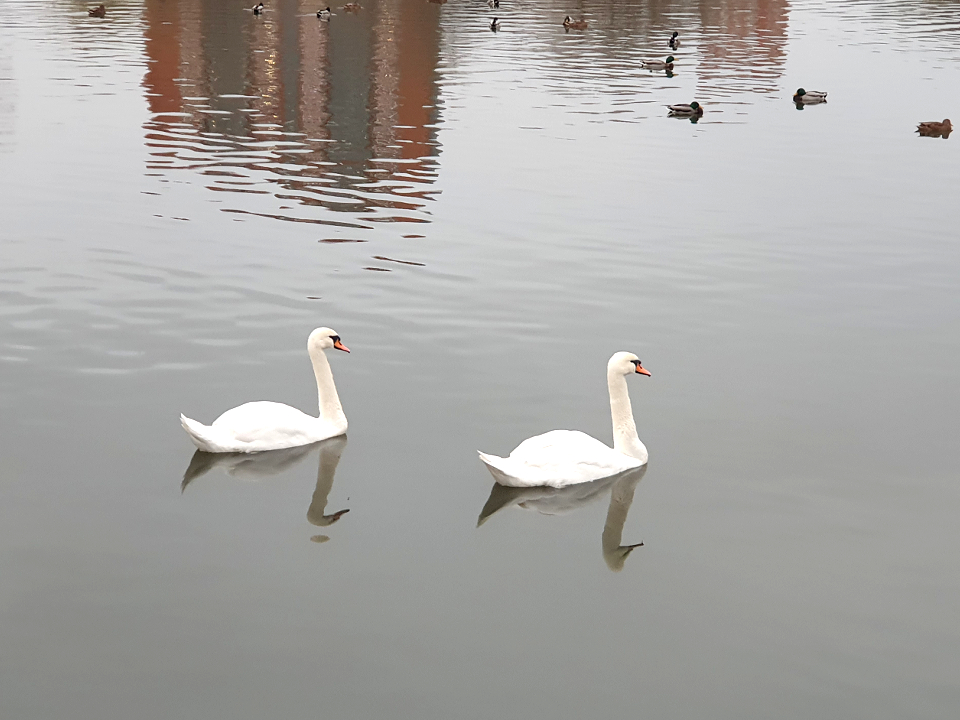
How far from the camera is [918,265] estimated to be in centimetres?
2086

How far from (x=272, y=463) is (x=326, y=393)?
100cm

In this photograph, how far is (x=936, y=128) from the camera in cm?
3469

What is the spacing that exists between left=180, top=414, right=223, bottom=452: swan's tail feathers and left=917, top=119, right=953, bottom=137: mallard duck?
27773mm

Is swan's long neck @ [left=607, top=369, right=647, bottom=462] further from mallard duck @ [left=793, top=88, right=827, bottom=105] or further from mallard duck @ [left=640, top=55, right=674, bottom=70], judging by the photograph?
mallard duck @ [left=640, top=55, right=674, bottom=70]

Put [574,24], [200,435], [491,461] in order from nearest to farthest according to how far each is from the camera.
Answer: [491,461] < [200,435] < [574,24]

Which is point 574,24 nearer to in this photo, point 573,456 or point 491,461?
point 573,456

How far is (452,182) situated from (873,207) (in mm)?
8951

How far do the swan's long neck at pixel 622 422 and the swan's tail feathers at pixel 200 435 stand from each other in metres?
3.97

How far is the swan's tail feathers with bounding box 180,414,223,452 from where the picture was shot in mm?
12078

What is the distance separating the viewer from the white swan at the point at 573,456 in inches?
463

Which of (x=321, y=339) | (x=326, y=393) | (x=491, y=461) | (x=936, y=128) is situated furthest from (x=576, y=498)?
(x=936, y=128)

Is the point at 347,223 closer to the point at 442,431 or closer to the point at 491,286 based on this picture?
the point at 491,286

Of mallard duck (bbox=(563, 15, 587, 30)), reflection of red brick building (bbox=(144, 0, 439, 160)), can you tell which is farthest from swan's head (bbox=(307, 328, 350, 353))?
mallard duck (bbox=(563, 15, 587, 30))

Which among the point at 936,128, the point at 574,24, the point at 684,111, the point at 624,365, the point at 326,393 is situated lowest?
the point at 326,393
